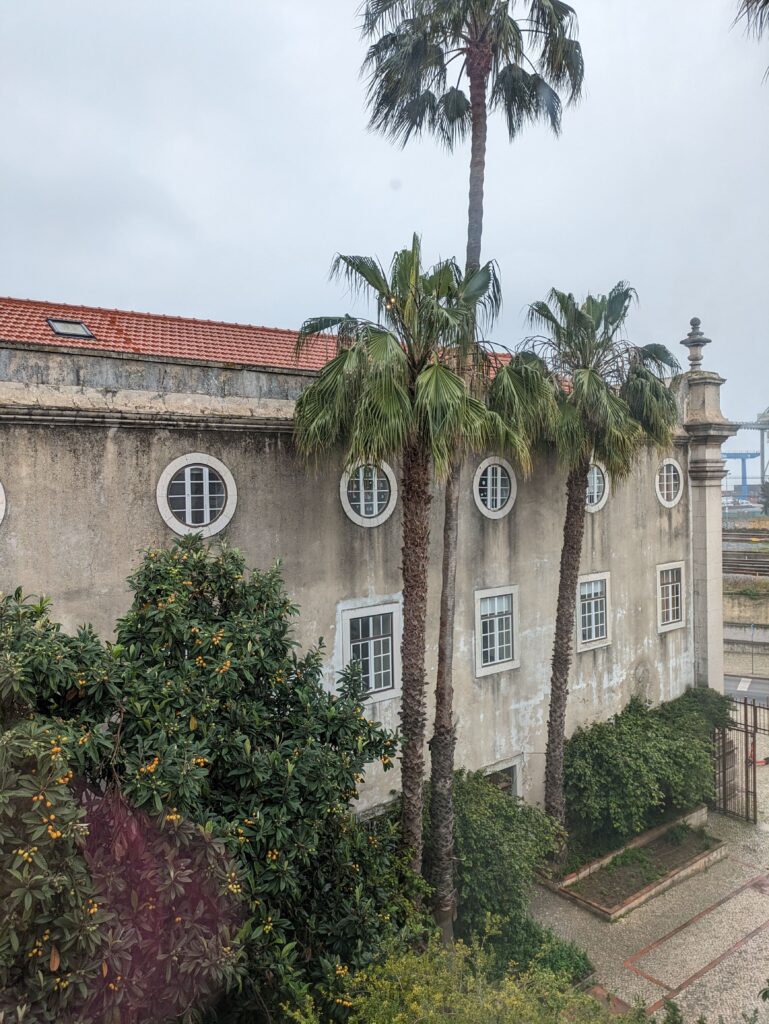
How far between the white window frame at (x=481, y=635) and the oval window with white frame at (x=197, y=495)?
220 inches

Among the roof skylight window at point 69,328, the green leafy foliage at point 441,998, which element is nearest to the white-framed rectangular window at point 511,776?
the green leafy foliage at point 441,998

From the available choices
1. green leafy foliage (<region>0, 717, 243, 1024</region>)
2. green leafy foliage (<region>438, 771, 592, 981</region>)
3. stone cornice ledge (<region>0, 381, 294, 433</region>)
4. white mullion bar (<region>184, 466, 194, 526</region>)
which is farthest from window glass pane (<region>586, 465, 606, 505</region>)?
green leafy foliage (<region>0, 717, 243, 1024</region>)

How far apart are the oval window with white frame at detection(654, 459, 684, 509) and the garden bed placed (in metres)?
7.65

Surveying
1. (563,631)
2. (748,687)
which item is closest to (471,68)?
(563,631)

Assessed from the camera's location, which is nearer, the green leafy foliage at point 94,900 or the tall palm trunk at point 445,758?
the green leafy foliage at point 94,900

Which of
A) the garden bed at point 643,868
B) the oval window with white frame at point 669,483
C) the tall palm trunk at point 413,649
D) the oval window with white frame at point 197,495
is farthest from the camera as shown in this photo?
the oval window with white frame at point 669,483

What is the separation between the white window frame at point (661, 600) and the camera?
17.7 metres

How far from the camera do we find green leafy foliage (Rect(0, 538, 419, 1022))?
560 centimetres

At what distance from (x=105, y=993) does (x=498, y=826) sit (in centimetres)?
827

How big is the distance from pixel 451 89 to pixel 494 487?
8.20 m

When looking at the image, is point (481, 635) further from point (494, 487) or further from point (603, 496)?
point (603, 496)

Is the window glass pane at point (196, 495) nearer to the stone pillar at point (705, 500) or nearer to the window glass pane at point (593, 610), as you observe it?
the window glass pane at point (593, 610)

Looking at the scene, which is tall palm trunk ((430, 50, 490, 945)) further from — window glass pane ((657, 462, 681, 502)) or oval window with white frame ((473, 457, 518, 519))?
window glass pane ((657, 462, 681, 502))

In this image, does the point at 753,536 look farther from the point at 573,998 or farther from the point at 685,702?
the point at 573,998
